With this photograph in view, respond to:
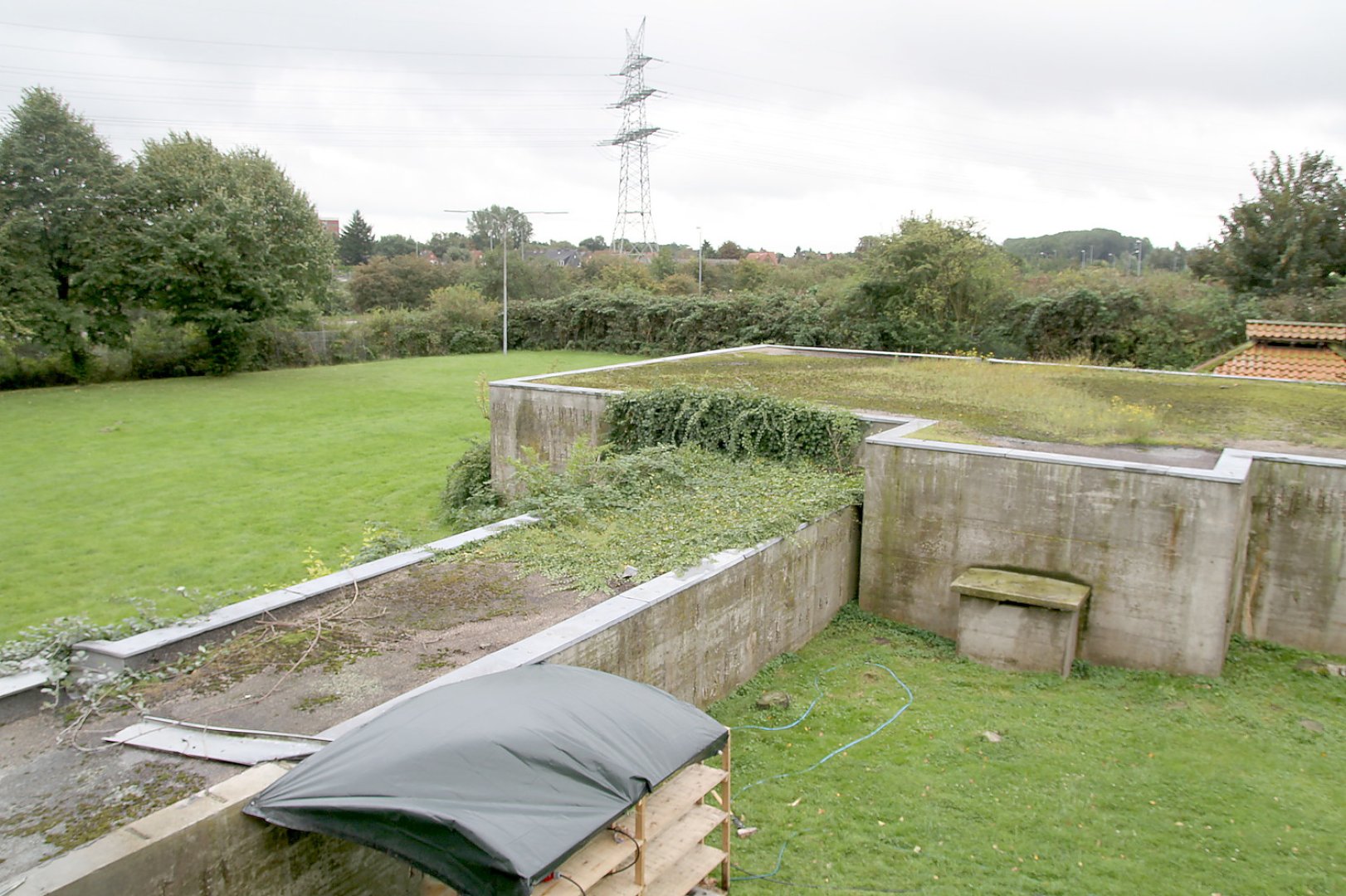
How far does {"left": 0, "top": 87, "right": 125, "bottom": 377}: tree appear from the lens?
2464cm

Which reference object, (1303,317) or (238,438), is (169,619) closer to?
(238,438)

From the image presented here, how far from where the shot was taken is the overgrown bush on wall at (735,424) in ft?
39.0

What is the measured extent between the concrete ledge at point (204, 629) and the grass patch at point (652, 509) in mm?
990

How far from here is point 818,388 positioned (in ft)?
49.2

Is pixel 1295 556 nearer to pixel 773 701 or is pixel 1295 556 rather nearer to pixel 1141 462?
pixel 1141 462

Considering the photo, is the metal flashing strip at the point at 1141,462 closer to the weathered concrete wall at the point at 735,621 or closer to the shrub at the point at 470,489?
the weathered concrete wall at the point at 735,621

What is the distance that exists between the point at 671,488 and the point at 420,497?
758cm

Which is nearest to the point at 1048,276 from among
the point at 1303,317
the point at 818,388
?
the point at 1303,317

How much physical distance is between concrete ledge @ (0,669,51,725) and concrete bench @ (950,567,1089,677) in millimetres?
7873

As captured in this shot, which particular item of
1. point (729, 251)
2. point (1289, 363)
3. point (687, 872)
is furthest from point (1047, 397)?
point (729, 251)

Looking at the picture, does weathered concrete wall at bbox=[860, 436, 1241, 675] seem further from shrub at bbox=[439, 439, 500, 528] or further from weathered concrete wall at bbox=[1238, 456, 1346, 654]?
shrub at bbox=[439, 439, 500, 528]

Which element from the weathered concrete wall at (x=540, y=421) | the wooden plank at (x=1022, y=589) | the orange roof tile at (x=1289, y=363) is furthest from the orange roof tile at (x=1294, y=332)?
the weathered concrete wall at (x=540, y=421)

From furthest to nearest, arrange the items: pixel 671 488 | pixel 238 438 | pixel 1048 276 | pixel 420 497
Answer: pixel 1048 276
pixel 238 438
pixel 420 497
pixel 671 488

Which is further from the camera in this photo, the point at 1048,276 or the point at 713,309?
the point at 713,309
